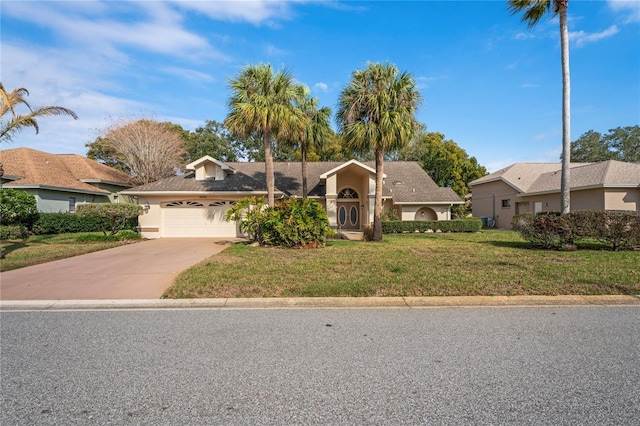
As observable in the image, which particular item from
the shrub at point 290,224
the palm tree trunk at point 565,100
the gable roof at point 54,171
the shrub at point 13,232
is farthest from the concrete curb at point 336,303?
the gable roof at point 54,171

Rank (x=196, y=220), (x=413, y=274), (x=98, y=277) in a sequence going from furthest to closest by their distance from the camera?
1. (x=196, y=220)
2. (x=98, y=277)
3. (x=413, y=274)

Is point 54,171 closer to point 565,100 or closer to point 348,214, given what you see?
point 348,214

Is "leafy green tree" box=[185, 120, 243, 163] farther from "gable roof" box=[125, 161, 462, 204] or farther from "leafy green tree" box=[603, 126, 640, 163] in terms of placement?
"leafy green tree" box=[603, 126, 640, 163]

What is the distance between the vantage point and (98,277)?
8078 millimetres

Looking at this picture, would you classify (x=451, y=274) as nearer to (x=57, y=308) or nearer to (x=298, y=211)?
(x=298, y=211)

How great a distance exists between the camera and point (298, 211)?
43.9 ft

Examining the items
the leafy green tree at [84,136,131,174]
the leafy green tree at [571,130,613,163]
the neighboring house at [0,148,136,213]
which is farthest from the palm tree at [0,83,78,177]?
the leafy green tree at [571,130,613,163]

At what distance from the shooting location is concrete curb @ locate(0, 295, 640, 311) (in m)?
5.84

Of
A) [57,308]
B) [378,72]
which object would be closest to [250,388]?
[57,308]

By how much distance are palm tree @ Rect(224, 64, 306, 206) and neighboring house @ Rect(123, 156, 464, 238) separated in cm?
450

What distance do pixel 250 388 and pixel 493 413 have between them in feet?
6.97

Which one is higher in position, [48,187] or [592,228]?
[48,187]

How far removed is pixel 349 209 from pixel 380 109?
9.98 meters

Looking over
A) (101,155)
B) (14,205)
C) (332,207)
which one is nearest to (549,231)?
(332,207)
